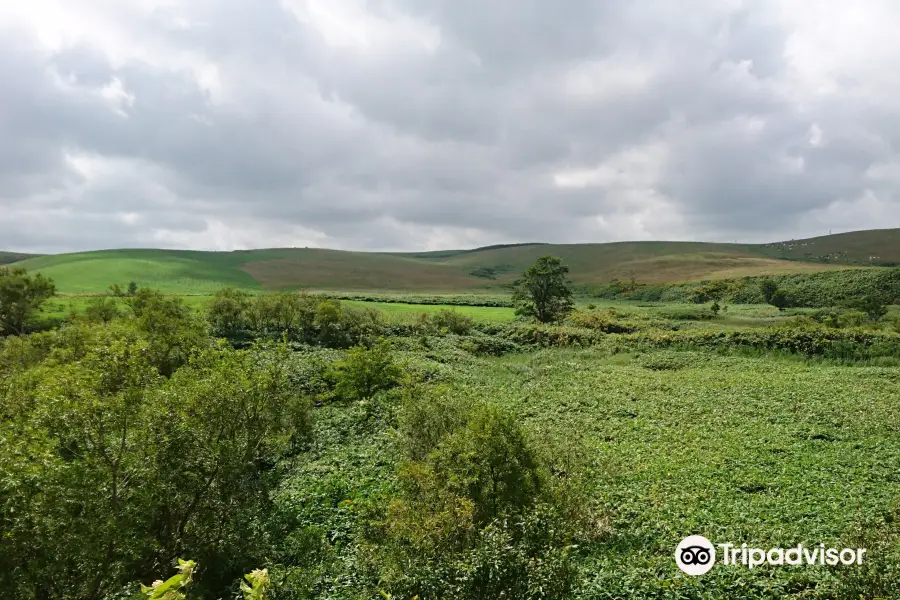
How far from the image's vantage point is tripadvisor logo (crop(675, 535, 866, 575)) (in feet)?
45.2

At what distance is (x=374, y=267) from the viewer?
181 m

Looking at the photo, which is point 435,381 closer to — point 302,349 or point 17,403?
point 302,349

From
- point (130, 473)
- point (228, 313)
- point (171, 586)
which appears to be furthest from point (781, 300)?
point (171, 586)

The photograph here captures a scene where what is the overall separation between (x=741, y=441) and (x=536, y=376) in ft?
78.0

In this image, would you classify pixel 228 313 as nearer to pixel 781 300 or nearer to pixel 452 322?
pixel 452 322

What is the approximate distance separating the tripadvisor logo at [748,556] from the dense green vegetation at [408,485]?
0.44 meters

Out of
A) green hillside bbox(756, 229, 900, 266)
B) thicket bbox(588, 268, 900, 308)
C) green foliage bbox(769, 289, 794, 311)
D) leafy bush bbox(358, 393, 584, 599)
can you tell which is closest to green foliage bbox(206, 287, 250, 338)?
leafy bush bbox(358, 393, 584, 599)

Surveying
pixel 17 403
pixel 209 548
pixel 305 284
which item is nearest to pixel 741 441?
pixel 209 548

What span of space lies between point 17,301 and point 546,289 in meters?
78.3

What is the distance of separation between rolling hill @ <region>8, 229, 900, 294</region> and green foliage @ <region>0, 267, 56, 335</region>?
44086 mm

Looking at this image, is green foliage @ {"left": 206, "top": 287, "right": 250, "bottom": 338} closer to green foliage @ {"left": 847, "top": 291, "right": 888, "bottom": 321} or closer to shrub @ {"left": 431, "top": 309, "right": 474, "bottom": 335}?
shrub @ {"left": 431, "top": 309, "right": 474, "bottom": 335}

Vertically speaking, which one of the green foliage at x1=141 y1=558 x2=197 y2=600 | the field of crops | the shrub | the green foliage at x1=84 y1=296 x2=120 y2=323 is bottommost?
the field of crops

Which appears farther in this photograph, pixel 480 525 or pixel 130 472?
pixel 130 472

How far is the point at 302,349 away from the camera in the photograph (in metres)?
57.2
